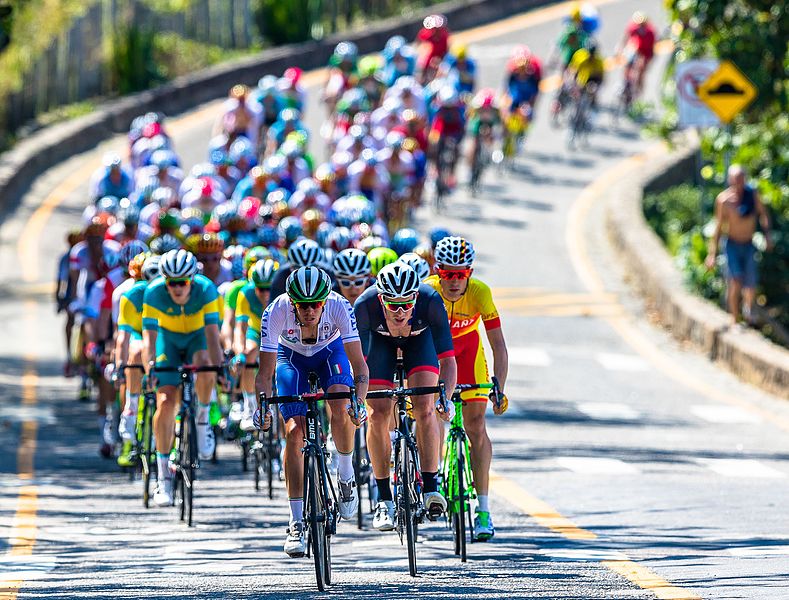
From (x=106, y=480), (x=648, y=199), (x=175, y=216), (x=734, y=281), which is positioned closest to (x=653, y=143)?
(x=648, y=199)

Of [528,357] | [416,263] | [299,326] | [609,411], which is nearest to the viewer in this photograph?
[299,326]

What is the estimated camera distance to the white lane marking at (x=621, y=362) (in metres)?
20.9

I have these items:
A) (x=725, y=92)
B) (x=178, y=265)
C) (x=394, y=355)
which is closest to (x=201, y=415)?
(x=178, y=265)

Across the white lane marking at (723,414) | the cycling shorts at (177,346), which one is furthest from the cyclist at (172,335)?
Result: the white lane marking at (723,414)

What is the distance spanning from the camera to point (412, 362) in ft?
37.7

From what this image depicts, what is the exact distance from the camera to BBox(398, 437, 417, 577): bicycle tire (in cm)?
1080

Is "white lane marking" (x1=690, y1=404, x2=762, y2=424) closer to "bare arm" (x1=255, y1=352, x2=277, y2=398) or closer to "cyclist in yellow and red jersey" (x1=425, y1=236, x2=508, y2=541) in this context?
"cyclist in yellow and red jersey" (x1=425, y1=236, x2=508, y2=541)

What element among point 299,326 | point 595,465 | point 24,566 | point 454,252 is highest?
point 454,252

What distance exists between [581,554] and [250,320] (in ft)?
13.0

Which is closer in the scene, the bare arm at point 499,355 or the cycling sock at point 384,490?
the cycling sock at point 384,490

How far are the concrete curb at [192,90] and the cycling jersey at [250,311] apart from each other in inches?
666

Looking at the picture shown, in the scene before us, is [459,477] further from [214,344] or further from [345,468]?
[214,344]

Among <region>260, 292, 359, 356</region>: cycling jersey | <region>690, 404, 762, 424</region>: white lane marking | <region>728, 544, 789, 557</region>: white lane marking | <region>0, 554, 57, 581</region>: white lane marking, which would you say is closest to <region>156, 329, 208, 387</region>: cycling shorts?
<region>0, 554, 57, 581</region>: white lane marking

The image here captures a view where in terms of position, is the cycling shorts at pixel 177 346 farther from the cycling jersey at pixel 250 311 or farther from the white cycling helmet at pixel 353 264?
the white cycling helmet at pixel 353 264
